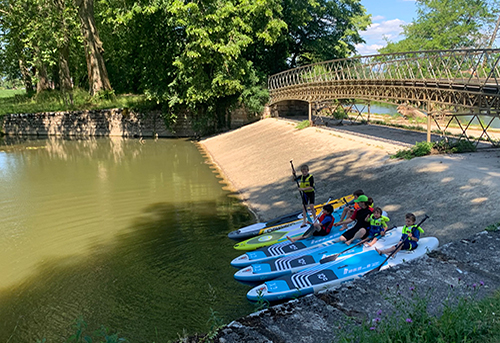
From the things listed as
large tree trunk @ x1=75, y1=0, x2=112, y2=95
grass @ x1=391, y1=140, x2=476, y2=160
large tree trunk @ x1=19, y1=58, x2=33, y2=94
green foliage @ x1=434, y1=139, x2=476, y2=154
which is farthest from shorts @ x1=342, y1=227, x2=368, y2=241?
large tree trunk @ x1=19, y1=58, x2=33, y2=94

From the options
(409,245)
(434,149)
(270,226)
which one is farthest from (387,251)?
(434,149)

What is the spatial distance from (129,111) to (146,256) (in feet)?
87.4

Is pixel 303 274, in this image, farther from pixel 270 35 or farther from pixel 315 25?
pixel 315 25

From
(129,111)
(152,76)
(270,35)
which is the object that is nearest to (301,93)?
(270,35)

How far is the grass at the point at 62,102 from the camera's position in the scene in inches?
1374

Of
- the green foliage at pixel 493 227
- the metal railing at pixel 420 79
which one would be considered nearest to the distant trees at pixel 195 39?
the metal railing at pixel 420 79

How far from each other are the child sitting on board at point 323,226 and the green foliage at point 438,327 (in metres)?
4.40

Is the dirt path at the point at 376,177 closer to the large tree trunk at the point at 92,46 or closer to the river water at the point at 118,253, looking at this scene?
the river water at the point at 118,253

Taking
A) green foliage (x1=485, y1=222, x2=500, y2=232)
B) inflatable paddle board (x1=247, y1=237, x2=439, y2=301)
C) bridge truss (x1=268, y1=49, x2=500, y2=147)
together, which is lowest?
inflatable paddle board (x1=247, y1=237, x2=439, y2=301)

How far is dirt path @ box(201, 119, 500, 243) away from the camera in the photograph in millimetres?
9344

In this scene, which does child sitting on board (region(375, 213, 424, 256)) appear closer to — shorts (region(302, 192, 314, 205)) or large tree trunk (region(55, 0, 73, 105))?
shorts (region(302, 192, 314, 205))

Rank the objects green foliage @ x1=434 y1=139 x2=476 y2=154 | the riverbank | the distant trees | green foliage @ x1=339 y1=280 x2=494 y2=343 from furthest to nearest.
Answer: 1. the distant trees
2. green foliage @ x1=434 y1=139 x2=476 y2=154
3. the riverbank
4. green foliage @ x1=339 y1=280 x2=494 y2=343

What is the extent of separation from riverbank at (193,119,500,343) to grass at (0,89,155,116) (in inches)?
576

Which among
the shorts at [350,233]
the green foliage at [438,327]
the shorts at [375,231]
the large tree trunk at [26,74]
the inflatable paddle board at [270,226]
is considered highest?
the large tree trunk at [26,74]
